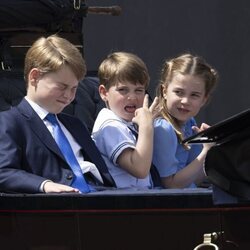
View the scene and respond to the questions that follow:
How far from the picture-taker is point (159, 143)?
3.36m

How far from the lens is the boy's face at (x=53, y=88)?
10.1 feet

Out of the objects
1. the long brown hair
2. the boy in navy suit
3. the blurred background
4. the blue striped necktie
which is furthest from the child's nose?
the blurred background

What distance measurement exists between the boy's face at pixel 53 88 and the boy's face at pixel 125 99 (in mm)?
316

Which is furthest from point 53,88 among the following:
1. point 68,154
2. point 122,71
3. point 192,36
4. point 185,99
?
point 192,36

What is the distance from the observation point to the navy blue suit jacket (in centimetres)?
287

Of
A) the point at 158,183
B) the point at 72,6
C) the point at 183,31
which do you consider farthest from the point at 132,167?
the point at 183,31

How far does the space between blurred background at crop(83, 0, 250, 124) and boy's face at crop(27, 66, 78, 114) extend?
9.97ft

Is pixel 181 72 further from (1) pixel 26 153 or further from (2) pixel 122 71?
(1) pixel 26 153

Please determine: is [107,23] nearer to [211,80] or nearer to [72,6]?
[72,6]

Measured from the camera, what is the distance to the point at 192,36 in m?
6.18

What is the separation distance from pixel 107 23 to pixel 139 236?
367 centimetres

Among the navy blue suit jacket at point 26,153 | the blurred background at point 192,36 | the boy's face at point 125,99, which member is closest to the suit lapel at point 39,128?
the navy blue suit jacket at point 26,153

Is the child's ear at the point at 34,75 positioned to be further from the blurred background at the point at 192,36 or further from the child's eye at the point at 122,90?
the blurred background at the point at 192,36

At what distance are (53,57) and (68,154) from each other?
0.33 m
